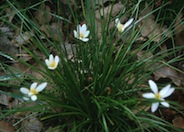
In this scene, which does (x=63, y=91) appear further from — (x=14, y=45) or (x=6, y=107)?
(x=14, y=45)

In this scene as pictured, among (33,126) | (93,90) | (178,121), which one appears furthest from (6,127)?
(178,121)

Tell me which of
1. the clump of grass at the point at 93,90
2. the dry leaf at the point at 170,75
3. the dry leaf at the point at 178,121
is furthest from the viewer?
the dry leaf at the point at 170,75

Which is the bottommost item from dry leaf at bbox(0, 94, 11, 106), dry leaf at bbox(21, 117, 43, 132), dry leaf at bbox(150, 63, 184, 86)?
dry leaf at bbox(150, 63, 184, 86)

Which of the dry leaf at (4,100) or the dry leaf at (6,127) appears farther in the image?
the dry leaf at (4,100)

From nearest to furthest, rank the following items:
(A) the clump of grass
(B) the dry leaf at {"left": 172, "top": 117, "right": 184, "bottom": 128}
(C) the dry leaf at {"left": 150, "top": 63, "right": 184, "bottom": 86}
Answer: (A) the clump of grass
(B) the dry leaf at {"left": 172, "top": 117, "right": 184, "bottom": 128}
(C) the dry leaf at {"left": 150, "top": 63, "right": 184, "bottom": 86}

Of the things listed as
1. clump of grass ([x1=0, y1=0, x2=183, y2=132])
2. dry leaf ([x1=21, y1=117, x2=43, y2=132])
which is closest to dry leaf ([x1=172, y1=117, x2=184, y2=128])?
clump of grass ([x1=0, y1=0, x2=183, y2=132])

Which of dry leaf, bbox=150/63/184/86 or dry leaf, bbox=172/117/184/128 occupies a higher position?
dry leaf, bbox=150/63/184/86

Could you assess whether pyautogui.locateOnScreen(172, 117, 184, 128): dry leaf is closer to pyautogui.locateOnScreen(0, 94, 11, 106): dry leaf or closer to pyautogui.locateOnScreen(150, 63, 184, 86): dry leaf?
pyautogui.locateOnScreen(150, 63, 184, 86): dry leaf

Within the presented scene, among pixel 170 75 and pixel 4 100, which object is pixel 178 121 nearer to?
pixel 170 75

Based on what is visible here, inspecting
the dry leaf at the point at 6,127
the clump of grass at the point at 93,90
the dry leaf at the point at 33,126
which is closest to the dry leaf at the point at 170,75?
the clump of grass at the point at 93,90

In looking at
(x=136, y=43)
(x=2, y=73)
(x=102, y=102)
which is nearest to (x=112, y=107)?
(x=102, y=102)

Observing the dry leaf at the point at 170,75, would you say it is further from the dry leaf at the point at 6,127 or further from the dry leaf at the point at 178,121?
the dry leaf at the point at 6,127
